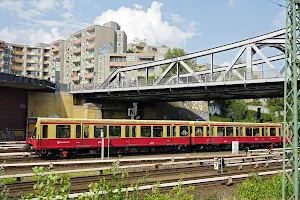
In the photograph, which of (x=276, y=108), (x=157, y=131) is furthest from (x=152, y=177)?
(x=276, y=108)

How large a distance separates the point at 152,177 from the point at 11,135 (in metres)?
25.2

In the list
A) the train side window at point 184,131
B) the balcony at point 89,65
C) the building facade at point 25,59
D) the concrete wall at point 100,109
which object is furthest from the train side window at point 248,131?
the building facade at point 25,59

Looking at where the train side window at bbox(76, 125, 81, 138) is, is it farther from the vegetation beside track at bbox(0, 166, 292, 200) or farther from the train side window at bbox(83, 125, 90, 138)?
the vegetation beside track at bbox(0, 166, 292, 200)

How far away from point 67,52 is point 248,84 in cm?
6775

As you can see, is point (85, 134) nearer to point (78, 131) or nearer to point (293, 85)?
point (78, 131)

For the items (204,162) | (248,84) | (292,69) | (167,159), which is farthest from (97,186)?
(248,84)

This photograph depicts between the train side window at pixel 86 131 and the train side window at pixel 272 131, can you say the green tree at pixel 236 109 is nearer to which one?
the train side window at pixel 272 131

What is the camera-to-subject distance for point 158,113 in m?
55.2

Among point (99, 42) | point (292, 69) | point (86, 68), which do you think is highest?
point (99, 42)

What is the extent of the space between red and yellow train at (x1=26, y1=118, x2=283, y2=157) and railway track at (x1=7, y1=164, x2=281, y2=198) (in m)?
6.33

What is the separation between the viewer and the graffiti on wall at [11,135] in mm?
36356

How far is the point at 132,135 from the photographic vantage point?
25922 millimetres

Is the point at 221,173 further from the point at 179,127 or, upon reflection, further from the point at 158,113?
the point at 158,113

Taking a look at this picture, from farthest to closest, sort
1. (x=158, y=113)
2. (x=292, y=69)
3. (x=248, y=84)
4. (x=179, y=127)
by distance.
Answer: (x=158, y=113) → (x=248, y=84) → (x=179, y=127) → (x=292, y=69)
